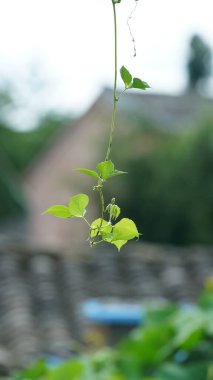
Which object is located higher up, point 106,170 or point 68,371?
point 106,170

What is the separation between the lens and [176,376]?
161 cm

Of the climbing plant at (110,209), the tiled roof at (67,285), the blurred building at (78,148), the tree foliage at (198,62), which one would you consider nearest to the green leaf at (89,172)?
the climbing plant at (110,209)

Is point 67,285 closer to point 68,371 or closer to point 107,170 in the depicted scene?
point 68,371

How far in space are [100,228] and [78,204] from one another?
20 millimetres

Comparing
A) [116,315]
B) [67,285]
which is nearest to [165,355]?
[116,315]

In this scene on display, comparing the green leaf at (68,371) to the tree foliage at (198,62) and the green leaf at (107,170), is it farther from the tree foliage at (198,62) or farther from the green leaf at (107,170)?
the tree foliage at (198,62)

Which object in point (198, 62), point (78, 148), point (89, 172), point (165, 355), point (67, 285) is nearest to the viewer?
point (89, 172)

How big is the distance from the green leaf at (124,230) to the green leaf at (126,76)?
0.07m

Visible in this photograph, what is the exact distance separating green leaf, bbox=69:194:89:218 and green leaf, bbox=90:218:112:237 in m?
0.01

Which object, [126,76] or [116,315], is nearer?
[126,76]

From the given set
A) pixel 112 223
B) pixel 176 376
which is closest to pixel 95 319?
pixel 176 376

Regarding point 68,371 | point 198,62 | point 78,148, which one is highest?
point 198,62

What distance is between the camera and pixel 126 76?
56cm

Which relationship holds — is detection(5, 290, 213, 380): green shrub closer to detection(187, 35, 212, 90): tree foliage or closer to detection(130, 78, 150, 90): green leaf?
detection(130, 78, 150, 90): green leaf
